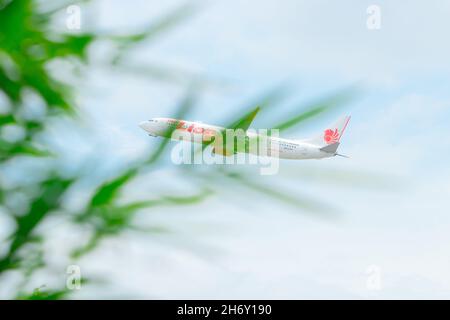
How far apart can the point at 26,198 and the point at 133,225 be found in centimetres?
9

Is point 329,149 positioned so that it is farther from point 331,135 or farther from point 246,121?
point 331,135

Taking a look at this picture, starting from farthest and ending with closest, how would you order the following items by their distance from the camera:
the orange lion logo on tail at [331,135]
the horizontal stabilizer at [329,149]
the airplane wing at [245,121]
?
1. the orange lion logo on tail at [331,135]
2. the horizontal stabilizer at [329,149]
3. the airplane wing at [245,121]

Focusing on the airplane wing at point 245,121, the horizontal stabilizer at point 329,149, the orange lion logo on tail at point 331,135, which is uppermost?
the orange lion logo on tail at point 331,135

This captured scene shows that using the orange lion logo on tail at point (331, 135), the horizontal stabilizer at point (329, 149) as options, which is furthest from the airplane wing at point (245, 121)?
the orange lion logo on tail at point (331, 135)

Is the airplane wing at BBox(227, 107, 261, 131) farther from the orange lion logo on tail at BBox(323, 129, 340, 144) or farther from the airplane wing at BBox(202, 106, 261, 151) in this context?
the orange lion logo on tail at BBox(323, 129, 340, 144)

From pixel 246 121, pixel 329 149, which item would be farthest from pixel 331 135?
pixel 246 121

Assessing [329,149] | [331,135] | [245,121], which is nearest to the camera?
[245,121]

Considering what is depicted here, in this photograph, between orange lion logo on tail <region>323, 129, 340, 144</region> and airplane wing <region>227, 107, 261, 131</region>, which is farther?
orange lion logo on tail <region>323, 129, 340, 144</region>

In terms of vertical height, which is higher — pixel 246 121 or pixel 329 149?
pixel 329 149

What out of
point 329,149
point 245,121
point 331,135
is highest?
point 331,135

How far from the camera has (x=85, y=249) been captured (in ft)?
1.74

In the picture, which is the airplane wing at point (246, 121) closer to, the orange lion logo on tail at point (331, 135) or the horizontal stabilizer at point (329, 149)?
the horizontal stabilizer at point (329, 149)

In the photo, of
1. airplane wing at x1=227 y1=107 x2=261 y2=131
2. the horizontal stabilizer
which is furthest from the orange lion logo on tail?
airplane wing at x1=227 y1=107 x2=261 y2=131
